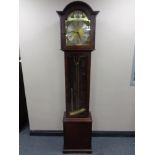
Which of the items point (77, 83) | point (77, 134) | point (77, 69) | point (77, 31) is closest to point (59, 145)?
point (77, 134)

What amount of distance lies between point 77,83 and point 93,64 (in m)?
0.36

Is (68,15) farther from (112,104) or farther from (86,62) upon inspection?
(112,104)

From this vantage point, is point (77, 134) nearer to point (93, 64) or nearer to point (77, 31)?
point (93, 64)

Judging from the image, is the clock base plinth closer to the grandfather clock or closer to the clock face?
the grandfather clock

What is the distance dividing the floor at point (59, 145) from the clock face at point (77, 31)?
4.37 ft

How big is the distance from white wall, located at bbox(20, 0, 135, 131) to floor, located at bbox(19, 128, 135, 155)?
0.15 meters

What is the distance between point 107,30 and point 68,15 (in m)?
0.56

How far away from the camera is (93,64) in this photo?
244 centimetres

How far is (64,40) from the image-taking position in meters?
2.05

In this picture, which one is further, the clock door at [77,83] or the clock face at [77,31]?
the clock door at [77,83]

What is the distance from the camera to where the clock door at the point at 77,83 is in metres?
2.17

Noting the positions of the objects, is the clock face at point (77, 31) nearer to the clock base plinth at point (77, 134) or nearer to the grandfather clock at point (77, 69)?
the grandfather clock at point (77, 69)

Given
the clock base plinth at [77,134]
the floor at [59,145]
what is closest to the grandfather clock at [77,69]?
the clock base plinth at [77,134]
